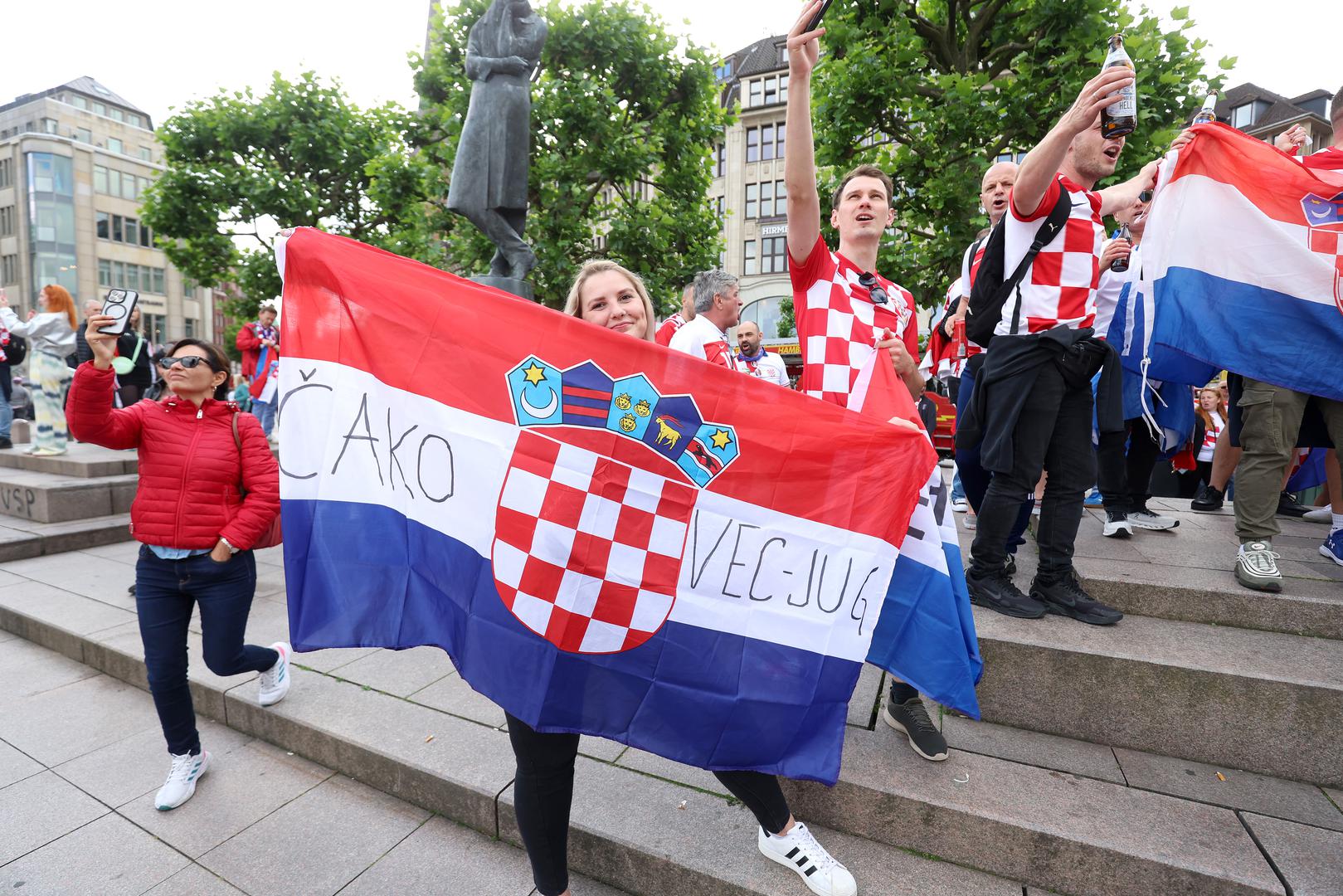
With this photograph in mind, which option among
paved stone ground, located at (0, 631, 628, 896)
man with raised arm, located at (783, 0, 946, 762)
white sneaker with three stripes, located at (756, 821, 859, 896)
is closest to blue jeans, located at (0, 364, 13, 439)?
paved stone ground, located at (0, 631, 628, 896)

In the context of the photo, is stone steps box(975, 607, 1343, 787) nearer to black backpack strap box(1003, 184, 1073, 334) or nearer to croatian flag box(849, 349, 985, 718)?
croatian flag box(849, 349, 985, 718)

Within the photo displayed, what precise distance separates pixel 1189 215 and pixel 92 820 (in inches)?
231

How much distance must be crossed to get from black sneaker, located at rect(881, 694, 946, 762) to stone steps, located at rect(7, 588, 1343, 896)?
45 millimetres

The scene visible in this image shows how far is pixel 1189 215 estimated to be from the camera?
345 cm

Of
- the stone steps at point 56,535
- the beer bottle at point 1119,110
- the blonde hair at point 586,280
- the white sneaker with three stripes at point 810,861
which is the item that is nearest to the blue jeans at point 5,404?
the stone steps at point 56,535

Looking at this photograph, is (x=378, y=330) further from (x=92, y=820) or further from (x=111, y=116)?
(x=111, y=116)

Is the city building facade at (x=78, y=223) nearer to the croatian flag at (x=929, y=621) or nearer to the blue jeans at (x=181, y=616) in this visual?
the blue jeans at (x=181, y=616)

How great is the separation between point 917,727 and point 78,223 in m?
69.4

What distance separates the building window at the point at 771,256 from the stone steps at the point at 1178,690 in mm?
34879

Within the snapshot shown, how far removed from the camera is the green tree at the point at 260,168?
17.9 metres

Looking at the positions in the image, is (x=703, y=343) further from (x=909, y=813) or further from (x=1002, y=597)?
(x=909, y=813)

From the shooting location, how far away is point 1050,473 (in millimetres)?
3086

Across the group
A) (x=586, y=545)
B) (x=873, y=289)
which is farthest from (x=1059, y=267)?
(x=586, y=545)

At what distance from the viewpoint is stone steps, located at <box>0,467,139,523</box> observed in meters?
6.72
